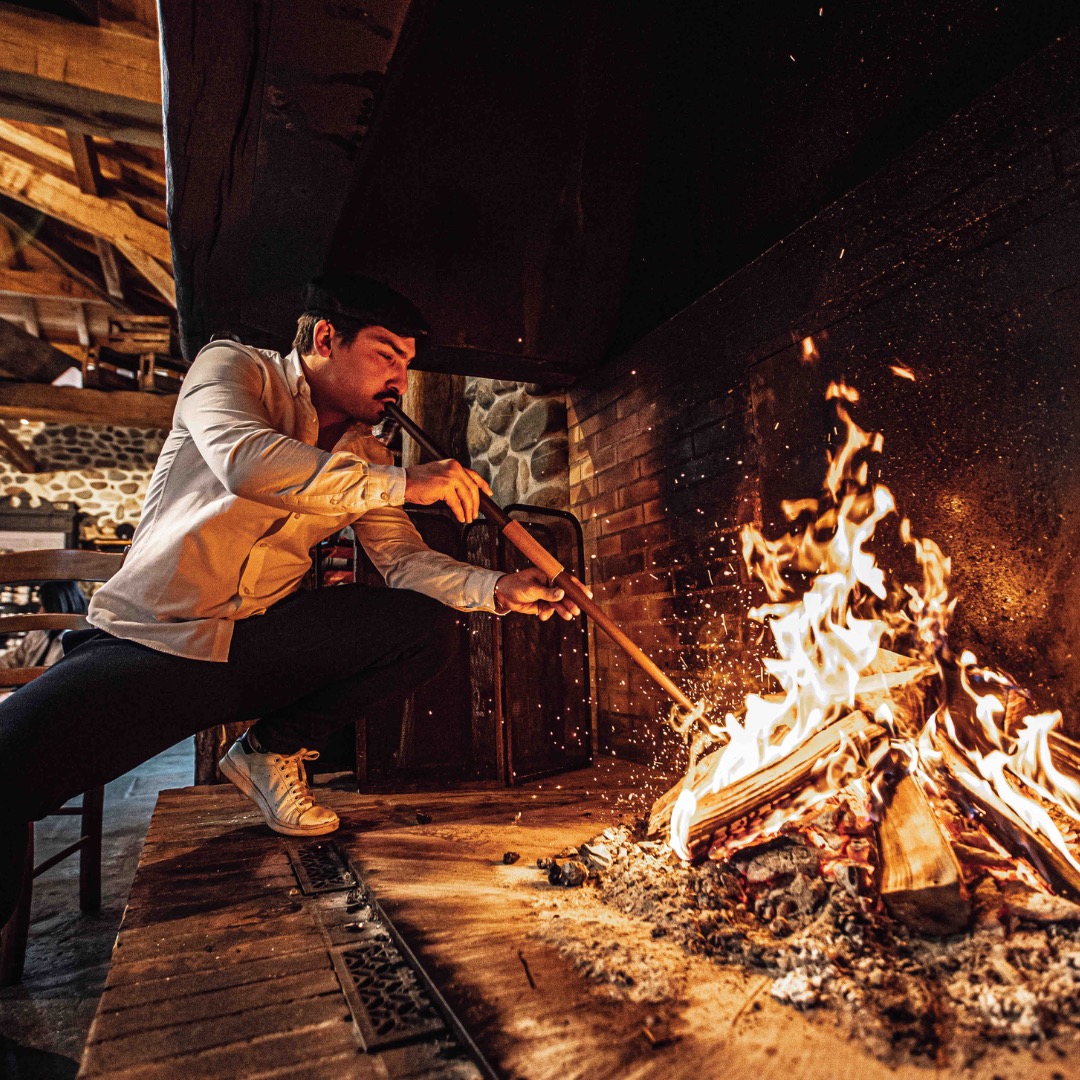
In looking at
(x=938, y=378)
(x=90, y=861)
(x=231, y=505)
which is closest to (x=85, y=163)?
(x=231, y=505)

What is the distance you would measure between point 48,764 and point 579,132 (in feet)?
8.78

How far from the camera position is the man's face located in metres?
2.25

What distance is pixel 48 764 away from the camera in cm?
152

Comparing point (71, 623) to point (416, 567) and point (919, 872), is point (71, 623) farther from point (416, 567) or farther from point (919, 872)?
point (919, 872)

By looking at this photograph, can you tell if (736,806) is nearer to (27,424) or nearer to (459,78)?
(459,78)

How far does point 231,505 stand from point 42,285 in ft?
35.1

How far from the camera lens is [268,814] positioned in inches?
84.0

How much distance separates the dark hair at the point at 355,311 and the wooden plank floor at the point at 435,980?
159 centimetres

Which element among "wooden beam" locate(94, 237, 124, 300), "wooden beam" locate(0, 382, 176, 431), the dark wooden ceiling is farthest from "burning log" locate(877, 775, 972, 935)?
"wooden beam" locate(94, 237, 124, 300)

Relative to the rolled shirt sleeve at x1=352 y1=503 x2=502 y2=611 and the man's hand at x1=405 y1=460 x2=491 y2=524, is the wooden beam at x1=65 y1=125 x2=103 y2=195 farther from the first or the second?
the man's hand at x1=405 y1=460 x2=491 y2=524

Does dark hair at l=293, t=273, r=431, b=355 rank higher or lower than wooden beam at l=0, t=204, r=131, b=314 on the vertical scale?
lower

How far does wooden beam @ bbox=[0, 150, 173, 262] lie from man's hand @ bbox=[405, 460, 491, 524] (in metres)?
6.74

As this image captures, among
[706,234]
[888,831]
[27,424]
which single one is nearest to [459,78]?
[706,234]

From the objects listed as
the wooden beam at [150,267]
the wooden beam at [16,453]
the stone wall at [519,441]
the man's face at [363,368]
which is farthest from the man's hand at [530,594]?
the wooden beam at [16,453]
